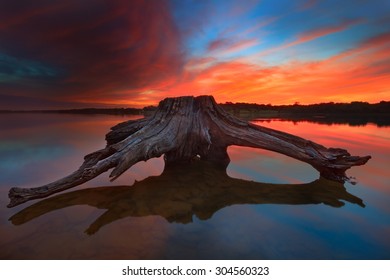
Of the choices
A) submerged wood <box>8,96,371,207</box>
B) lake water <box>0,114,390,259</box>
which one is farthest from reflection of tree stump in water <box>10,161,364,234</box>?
submerged wood <box>8,96,371,207</box>

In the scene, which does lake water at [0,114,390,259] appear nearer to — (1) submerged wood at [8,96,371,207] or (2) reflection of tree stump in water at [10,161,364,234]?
(2) reflection of tree stump in water at [10,161,364,234]

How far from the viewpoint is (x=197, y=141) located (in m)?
5.34

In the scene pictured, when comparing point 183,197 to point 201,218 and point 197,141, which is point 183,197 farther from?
point 197,141

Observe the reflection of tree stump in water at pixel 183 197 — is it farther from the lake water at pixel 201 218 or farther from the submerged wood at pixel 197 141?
the submerged wood at pixel 197 141

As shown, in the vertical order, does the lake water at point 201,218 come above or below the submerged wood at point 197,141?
below

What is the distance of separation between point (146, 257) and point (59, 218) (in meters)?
1.41

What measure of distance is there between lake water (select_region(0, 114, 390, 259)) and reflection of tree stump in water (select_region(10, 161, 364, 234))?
1 cm

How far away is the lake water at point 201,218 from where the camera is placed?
89.3 inches

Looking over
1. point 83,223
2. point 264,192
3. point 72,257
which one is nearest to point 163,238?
point 72,257

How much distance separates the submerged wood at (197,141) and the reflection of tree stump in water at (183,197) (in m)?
0.43

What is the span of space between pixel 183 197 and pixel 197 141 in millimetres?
2017

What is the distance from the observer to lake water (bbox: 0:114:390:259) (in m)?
2.27

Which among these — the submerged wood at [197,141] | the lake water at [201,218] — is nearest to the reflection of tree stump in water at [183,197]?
the lake water at [201,218]
